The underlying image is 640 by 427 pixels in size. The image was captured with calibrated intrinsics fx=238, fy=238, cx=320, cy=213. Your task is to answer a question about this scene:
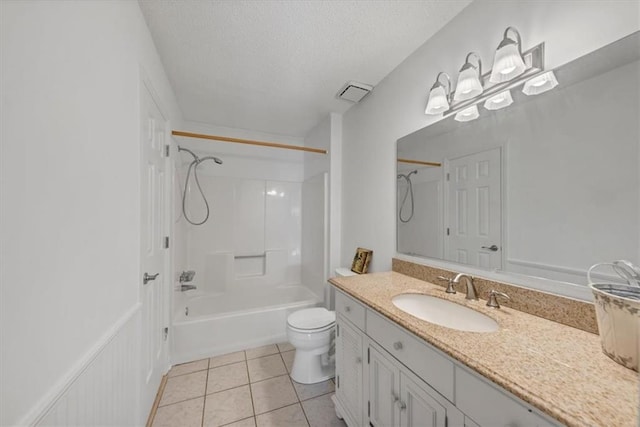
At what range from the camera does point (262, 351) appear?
2.19 metres

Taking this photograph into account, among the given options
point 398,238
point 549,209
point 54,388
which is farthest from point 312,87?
point 54,388

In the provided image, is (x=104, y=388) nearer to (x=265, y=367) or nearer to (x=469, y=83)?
(x=265, y=367)

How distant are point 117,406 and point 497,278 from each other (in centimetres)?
175

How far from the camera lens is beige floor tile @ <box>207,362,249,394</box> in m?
1.74

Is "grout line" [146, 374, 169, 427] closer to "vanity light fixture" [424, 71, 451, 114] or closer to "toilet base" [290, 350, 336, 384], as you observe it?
"toilet base" [290, 350, 336, 384]

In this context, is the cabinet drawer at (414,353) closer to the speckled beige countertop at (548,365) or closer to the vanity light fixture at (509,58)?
the speckled beige countertop at (548,365)

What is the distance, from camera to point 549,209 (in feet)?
3.11

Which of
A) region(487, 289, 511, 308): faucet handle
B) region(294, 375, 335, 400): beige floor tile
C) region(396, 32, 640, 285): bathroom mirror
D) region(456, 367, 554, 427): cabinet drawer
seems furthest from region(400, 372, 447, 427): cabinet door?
region(294, 375, 335, 400): beige floor tile

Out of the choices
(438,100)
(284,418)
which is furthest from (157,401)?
(438,100)

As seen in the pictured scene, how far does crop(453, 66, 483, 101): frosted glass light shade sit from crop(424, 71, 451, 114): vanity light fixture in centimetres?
12

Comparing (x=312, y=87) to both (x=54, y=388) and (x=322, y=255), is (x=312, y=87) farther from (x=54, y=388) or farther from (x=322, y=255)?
(x=54, y=388)

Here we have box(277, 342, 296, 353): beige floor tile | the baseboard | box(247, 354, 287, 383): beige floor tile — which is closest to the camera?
the baseboard

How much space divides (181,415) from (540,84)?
256 centimetres

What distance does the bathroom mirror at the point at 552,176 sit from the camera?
78 centimetres
